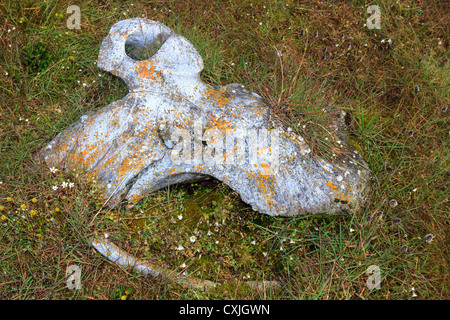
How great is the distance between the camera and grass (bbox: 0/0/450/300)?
2654 mm

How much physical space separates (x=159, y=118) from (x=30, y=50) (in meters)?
2.02

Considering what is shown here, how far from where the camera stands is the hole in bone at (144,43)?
3.08 m

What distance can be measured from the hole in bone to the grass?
0.43 m

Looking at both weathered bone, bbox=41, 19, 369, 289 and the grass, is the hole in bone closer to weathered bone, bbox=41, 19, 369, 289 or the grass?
weathered bone, bbox=41, 19, 369, 289

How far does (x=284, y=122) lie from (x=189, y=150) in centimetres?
101

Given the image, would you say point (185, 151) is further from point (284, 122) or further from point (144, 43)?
point (144, 43)

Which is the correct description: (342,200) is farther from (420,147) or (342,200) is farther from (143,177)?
(143,177)

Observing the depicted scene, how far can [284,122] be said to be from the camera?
9.71ft

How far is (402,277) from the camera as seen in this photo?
9.23 ft

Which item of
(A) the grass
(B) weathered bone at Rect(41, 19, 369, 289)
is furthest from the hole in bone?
(A) the grass

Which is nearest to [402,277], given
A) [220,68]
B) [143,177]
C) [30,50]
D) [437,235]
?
[437,235]

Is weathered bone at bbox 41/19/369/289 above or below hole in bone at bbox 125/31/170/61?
below

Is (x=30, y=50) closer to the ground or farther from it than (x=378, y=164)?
closer to the ground

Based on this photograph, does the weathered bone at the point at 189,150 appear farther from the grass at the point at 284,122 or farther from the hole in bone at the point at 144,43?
the hole in bone at the point at 144,43
